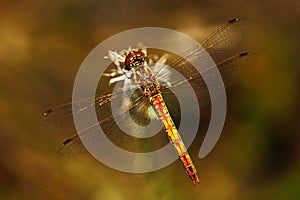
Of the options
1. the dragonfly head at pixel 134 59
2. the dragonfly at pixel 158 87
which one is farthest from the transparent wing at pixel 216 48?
the dragonfly head at pixel 134 59

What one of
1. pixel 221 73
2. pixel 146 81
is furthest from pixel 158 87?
pixel 221 73

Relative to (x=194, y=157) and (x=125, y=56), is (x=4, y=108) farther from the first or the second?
(x=194, y=157)

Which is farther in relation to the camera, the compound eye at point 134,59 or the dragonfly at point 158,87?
the compound eye at point 134,59

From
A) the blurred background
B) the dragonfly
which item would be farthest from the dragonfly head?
the blurred background

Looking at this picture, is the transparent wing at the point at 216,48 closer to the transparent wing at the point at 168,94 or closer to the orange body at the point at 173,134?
the transparent wing at the point at 168,94

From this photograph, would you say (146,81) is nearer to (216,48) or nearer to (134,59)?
(134,59)

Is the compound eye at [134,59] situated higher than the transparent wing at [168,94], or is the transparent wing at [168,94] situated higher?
the compound eye at [134,59]

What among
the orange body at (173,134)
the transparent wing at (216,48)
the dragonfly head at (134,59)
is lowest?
the orange body at (173,134)
